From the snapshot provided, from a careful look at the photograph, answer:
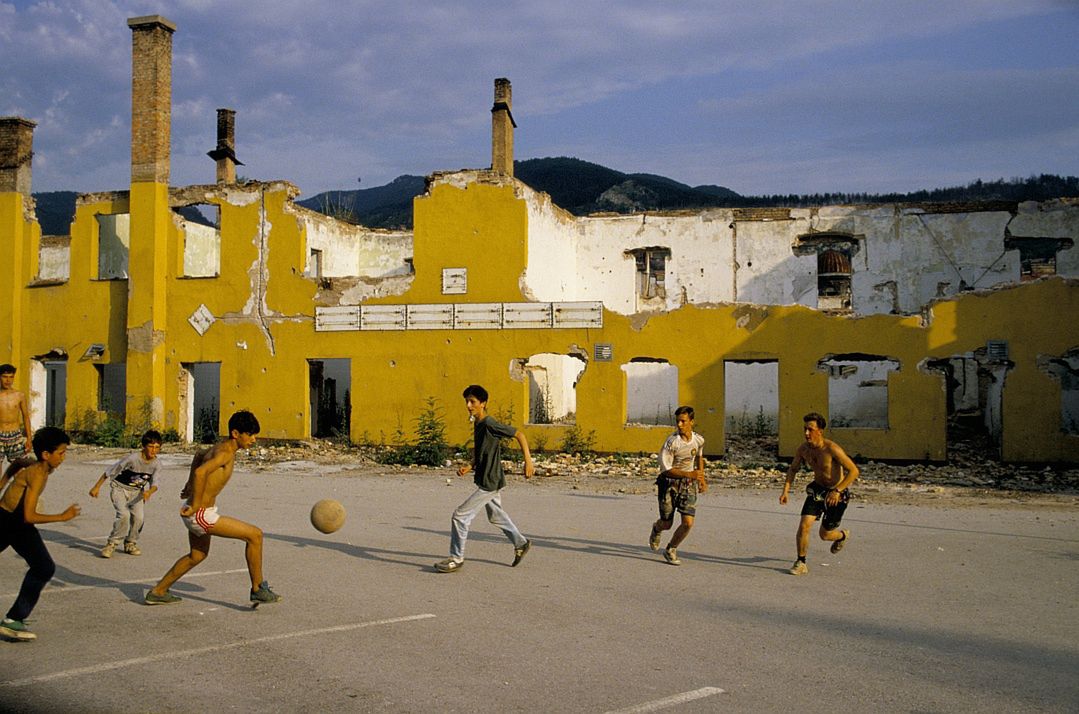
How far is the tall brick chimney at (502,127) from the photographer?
27234 mm

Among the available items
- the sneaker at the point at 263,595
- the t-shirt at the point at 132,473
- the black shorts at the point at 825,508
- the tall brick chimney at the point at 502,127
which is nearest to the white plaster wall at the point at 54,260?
the tall brick chimney at the point at 502,127

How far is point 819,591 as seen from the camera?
830cm

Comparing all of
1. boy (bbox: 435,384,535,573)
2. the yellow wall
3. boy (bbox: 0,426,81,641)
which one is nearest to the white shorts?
boy (bbox: 0,426,81,641)

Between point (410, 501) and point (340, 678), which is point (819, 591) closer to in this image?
point (340, 678)

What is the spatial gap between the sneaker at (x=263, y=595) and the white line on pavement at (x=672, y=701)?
3416mm

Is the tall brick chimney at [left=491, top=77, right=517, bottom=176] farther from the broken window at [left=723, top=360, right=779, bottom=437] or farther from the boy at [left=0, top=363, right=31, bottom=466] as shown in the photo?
the boy at [left=0, top=363, right=31, bottom=466]

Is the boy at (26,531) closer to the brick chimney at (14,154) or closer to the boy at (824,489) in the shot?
the boy at (824,489)

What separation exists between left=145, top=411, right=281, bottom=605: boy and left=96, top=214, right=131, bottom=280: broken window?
850 inches

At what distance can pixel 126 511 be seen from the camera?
9812 mm

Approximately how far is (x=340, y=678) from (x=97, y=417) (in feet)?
72.9

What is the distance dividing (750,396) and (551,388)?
18.9 ft

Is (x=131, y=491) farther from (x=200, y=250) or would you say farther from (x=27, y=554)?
(x=200, y=250)

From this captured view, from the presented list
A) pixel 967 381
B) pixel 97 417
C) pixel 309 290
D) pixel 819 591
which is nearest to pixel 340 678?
pixel 819 591

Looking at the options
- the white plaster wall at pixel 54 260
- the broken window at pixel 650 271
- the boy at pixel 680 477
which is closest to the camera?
the boy at pixel 680 477
